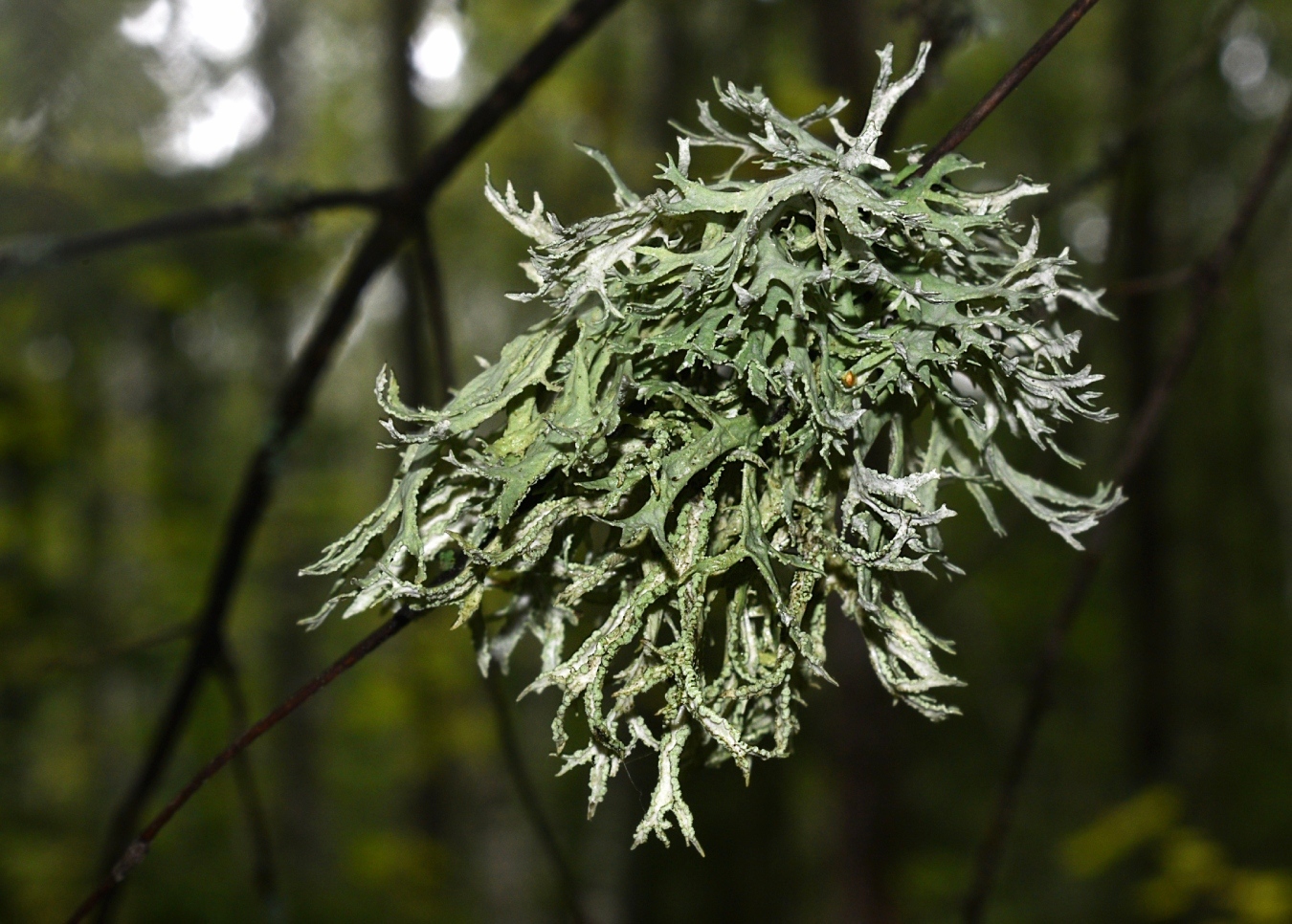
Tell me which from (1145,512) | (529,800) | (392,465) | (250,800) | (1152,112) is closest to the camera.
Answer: (529,800)

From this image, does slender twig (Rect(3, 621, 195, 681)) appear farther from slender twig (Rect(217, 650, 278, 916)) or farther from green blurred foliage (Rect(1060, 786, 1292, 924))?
green blurred foliage (Rect(1060, 786, 1292, 924))

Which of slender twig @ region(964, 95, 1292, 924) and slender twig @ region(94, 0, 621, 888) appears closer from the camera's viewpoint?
slender twig @ region(94, 0, 621, 888)

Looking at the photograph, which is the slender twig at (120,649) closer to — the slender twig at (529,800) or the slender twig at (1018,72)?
the slender twig at (529,800)

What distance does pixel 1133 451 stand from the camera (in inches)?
52.6

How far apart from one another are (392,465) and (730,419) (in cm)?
414

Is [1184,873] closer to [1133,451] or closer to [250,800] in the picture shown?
[1133,451]

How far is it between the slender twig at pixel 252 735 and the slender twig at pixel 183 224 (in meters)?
0.78

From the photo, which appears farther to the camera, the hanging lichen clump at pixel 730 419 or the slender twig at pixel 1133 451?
the slender twig at pixel 1133 451

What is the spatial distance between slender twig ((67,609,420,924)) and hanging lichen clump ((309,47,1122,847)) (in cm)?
3

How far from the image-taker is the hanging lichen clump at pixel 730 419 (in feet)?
2.04

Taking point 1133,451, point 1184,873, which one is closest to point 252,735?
point 1133,451

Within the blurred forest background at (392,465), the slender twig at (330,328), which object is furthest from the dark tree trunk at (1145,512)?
the slender twig at (330,328)

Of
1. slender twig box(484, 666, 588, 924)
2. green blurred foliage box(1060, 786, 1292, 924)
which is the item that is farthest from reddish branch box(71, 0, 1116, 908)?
green blurred foliage box(1060, 786, 1292, 924)

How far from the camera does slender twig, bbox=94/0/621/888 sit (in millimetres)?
1135
